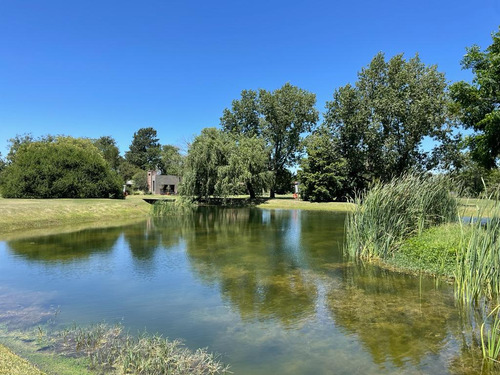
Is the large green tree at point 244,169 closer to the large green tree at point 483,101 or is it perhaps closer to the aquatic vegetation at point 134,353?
the large green tree at point 483,101

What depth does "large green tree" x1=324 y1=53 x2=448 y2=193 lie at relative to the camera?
35688mm

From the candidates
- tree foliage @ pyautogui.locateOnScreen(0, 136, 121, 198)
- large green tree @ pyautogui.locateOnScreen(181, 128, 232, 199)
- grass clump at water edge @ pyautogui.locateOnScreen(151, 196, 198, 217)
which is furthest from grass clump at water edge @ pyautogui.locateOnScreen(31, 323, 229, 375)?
large green tree @ pyautogui.locateOnScreen(181, 128, 232, 199)

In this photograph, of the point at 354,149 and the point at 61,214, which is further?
the point at 354,149

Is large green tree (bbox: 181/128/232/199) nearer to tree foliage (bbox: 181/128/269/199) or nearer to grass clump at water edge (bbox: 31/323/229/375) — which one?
tree foliage (bbox: 181/128/269/199)

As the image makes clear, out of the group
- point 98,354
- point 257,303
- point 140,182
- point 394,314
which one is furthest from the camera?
point 140,182

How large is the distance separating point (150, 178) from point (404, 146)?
5068 centimetres

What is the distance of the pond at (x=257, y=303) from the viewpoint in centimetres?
546

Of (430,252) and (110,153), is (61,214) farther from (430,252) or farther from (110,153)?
(110,153)

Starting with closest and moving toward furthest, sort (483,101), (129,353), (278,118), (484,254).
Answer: (129,353)
(484,254)
(483,101)
(278,118)

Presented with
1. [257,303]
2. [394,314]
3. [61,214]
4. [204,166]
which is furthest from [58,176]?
[394,314]

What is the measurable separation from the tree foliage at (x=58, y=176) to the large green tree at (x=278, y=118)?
74.4 ft

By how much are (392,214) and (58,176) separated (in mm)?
28861

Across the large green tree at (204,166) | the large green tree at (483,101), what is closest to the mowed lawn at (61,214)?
the large green tree at (204,166)

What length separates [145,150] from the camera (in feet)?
344
